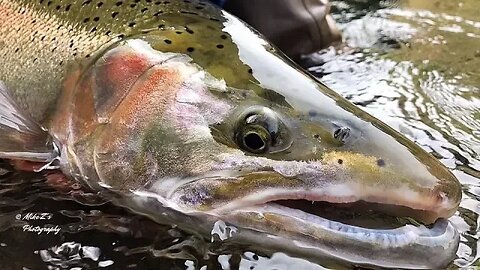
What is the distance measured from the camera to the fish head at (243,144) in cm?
146

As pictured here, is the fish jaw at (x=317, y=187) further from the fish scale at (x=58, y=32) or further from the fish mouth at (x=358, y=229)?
the fish scale at (x=58, y=32)

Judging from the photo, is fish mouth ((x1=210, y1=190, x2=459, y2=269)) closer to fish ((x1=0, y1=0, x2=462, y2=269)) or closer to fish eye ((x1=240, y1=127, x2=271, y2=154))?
fish ((x1=0, y1=0, x2=462, y2=269))

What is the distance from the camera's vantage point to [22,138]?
1985 mm

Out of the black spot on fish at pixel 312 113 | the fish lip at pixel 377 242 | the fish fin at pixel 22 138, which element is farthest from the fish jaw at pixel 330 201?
the fish fin at pixel 22 138

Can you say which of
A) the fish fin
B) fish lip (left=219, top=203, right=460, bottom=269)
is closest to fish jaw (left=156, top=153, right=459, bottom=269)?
fish lip (left=219, top=203, right=460, bottom=269)

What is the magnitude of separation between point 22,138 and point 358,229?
0.99 metres

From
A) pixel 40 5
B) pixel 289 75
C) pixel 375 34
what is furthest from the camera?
pixel 375 34

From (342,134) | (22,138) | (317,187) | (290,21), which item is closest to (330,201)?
(317,187)

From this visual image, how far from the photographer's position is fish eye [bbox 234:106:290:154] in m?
1.54

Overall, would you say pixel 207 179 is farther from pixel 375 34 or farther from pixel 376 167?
pixel 375 34

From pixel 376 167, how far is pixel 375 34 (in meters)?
2.12

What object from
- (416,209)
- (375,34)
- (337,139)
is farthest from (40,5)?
(375,34)

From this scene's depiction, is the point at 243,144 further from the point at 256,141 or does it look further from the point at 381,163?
the point at 381,163

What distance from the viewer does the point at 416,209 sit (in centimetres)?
147
